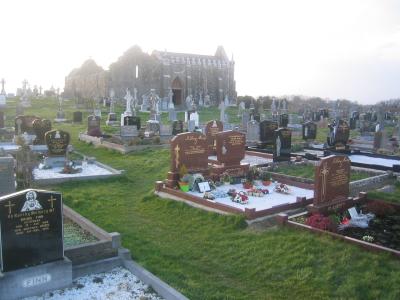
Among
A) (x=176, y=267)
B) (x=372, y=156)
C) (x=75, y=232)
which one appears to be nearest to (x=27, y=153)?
(x=75, y=232)

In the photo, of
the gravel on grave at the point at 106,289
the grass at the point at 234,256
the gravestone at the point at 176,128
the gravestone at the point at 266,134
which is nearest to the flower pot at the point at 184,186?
the grass at the point at 234,256

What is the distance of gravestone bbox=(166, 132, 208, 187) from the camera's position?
12141 mm

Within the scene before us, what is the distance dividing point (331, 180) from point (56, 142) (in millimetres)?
10185

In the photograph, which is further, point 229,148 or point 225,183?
point 229,148

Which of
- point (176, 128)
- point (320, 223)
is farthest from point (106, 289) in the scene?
point (176, 128)

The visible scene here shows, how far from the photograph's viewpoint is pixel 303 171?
14695 mm

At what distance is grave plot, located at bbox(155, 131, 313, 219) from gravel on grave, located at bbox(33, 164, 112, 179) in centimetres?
340

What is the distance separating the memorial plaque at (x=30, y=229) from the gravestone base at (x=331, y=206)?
5.83m

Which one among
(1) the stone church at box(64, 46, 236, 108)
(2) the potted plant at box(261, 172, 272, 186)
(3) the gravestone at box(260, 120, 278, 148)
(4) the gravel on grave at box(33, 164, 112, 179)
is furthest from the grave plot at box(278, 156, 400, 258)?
(1) the stone church at box(64, 46, 236, 108)

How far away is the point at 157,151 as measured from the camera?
18500 millimetres

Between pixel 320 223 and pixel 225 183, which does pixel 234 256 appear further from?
pixel 225 183

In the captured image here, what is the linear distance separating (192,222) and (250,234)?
1624 millimetres

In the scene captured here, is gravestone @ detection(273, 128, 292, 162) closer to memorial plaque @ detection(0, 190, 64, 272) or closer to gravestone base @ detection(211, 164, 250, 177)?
gravestone base @ detection(211, 164, 250, 177)

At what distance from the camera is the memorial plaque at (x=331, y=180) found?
9.78 meters
